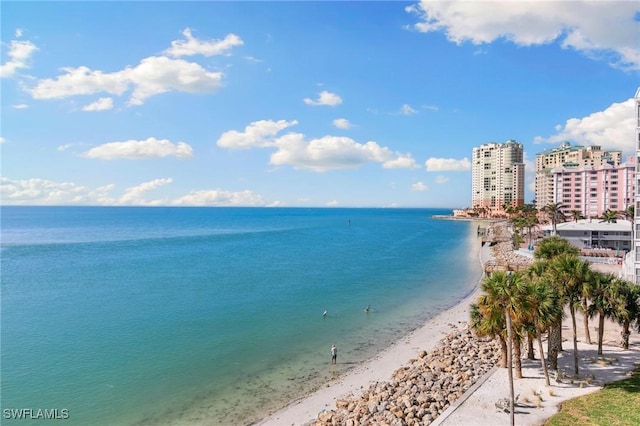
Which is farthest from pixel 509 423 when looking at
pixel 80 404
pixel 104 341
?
pixel 104 341

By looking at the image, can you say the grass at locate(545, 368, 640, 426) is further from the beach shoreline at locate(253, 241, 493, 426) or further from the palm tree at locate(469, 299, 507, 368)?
the beach shoreline at locate(253, 241, 493, 426)

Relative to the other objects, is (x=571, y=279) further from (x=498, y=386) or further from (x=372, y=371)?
(x=372, y=371)

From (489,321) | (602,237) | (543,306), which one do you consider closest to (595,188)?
(602,237)

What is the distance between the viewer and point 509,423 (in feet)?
53.9

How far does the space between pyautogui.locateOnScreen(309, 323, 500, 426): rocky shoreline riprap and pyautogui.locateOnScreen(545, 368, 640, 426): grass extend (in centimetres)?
456

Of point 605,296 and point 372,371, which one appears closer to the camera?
point 605,296

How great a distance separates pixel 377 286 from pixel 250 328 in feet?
77.6

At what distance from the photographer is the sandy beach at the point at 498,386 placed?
17312 millimetres

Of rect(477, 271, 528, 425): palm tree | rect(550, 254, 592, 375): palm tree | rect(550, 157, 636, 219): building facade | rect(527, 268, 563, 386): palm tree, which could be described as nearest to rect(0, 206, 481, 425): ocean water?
rect(477, 271, 528, 425): palm tree

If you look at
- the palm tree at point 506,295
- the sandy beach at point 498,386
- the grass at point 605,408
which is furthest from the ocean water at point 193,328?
the grass at point 605,408

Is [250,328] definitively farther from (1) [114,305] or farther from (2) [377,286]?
(2) [377,286]

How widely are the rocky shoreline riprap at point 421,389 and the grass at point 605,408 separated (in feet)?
15.0

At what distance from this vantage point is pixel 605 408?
1694 cm

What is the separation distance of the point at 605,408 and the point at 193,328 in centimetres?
3230
